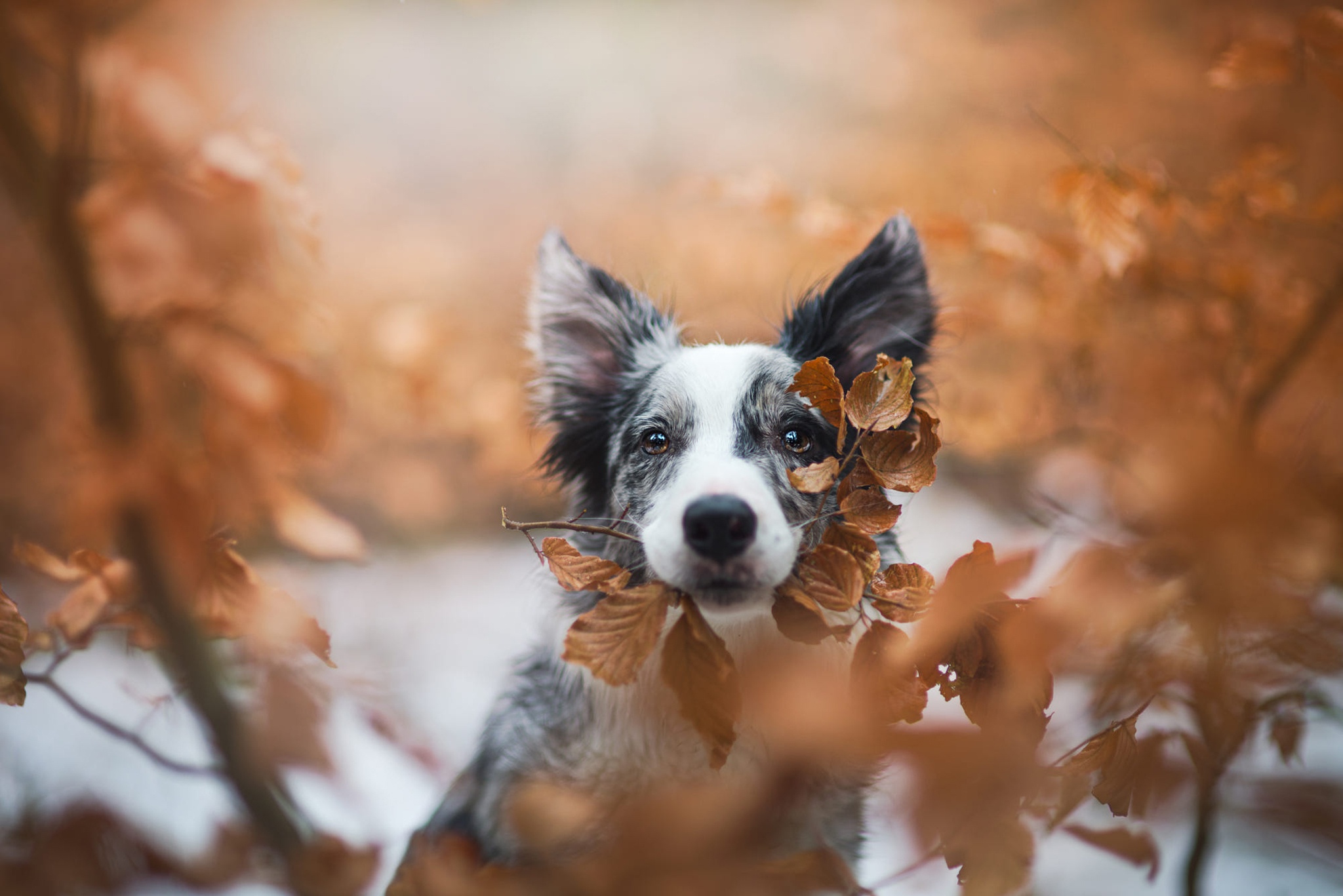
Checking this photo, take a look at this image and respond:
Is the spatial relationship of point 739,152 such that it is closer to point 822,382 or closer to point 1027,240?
point 1027,240

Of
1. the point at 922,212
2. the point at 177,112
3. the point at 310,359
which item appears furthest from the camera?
the point at 922,212

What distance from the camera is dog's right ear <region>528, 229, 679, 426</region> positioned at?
2.17 m

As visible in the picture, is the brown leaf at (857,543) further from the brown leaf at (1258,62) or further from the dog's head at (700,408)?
the brown leaf at (1258,62)

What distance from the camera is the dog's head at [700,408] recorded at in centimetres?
157

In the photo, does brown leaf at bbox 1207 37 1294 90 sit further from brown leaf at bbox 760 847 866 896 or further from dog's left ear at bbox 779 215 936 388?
brown leaf at bbox 760 847 866 896

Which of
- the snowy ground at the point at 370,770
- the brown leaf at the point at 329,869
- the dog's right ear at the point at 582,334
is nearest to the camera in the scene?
the brown leaf at the point at 329,869

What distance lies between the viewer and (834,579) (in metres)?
1.33

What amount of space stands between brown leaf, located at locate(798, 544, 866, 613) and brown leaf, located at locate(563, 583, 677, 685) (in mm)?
278

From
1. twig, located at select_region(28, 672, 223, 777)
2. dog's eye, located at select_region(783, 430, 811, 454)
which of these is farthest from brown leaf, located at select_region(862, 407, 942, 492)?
twig, located at select_region(28, 672, 223, 777)

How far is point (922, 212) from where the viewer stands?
2.77m

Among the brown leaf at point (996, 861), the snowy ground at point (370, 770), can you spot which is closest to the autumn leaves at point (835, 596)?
the brown leaf at point (996, 861)

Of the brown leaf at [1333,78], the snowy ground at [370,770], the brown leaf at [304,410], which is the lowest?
the snowy ground at [370,770]

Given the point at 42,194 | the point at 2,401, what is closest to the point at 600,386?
the point at 42,194

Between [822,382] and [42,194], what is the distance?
5.07 feet
